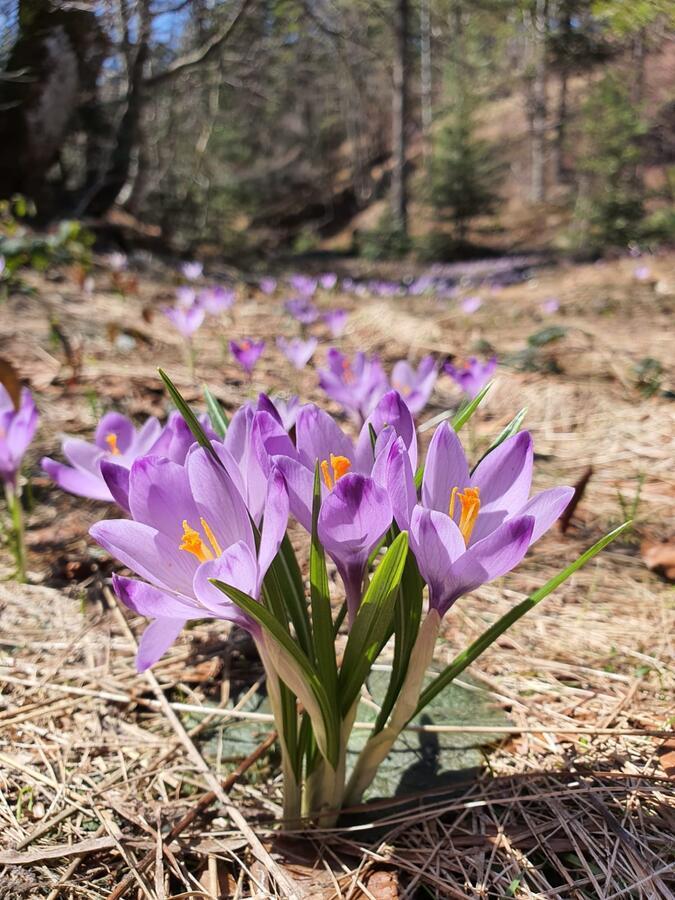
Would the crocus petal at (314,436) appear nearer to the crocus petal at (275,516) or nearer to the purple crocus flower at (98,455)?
the crocus petal at (275,516)

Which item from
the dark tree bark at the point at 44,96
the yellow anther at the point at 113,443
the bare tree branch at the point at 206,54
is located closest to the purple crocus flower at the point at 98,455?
the yellow anther at the point at 113,443

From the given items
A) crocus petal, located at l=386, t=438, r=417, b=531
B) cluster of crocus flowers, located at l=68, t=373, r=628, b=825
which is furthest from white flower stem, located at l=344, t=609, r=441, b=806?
crocus petal, located at l=386, t=438, r=417, b=531

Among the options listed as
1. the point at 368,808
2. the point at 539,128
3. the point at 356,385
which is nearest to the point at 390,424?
the point at 368,808

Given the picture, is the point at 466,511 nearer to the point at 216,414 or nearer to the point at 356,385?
the point at 216,414

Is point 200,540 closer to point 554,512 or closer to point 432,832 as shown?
point 554,512

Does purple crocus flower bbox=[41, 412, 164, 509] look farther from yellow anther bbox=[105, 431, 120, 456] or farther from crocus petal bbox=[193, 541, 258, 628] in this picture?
crocus petal bbox=[193, 541, 258, 628]

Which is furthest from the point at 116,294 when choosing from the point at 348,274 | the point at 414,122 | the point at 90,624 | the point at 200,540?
the point at 414,122
